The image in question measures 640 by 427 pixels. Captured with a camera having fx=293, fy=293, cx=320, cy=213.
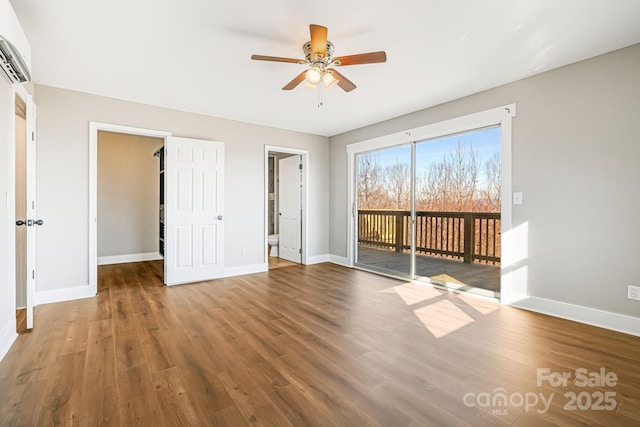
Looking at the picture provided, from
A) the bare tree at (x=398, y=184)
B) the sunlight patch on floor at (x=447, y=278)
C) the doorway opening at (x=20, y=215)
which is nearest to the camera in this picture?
the doorway opening at (x=20, y=215)

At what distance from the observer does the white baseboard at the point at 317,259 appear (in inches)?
224

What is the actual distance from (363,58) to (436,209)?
357cm

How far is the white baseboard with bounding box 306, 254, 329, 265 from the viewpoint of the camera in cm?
570

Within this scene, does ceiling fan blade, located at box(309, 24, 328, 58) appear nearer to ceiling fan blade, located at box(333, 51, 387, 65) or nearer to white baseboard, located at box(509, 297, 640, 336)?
ceiling fan blade, located at box(333, 51, 387, 65)

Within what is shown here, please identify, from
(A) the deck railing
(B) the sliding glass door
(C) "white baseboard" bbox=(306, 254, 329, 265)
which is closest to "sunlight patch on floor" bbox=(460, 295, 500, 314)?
(B) the sliding glass door

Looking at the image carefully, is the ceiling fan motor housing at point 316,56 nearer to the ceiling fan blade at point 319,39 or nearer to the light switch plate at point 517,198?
the ceiling fan blade at point 319,39

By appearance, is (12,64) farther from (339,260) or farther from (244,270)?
(339,260)

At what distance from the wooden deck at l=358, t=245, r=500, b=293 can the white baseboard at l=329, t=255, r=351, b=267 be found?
0.25 metres

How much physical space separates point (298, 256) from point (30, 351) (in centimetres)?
401

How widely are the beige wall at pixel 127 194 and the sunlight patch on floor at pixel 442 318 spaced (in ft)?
18.2

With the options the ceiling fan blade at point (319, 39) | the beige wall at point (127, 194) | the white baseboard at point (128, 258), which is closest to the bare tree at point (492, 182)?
the ceiling fan blade at point (319, 39)

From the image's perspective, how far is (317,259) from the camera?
5828 mm

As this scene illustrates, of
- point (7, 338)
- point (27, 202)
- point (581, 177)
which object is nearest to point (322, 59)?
point (581, 177)

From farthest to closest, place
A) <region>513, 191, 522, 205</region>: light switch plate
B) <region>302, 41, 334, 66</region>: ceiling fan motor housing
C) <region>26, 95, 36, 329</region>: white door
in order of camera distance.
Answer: <region>513, 191, 522, 205</region>: light switch plate < <region>26, 95, 36, 329</region>: white door < <region>302, 41, 334, 66</region>: ceiling fan motor housing
